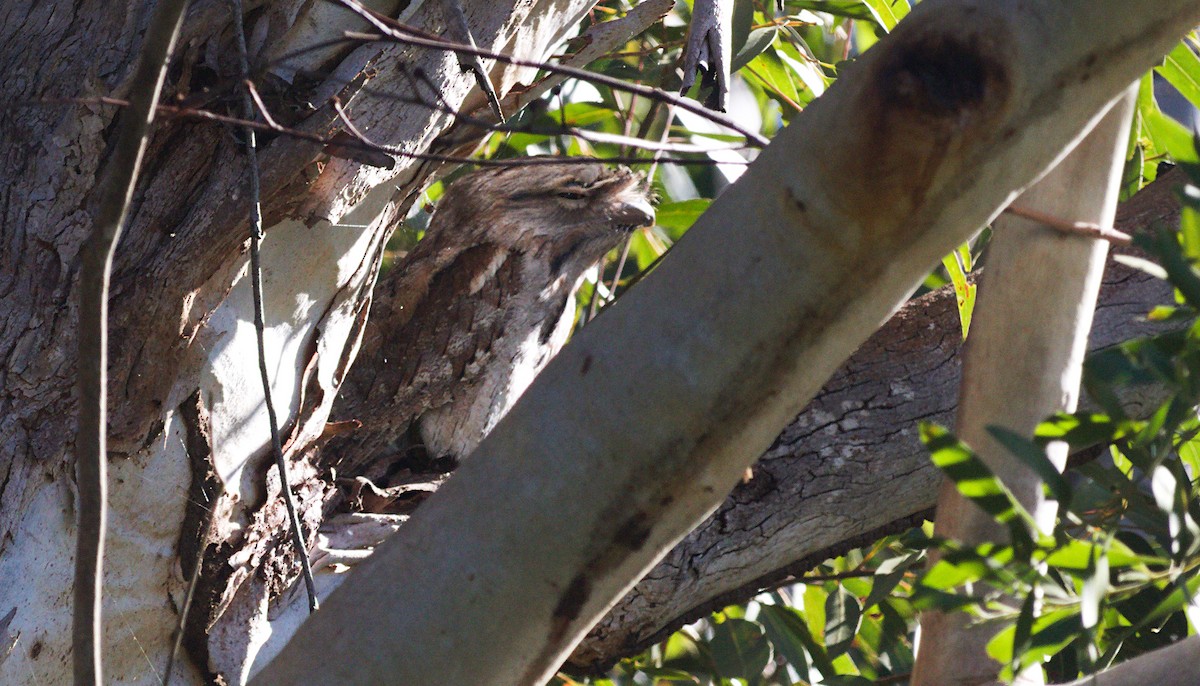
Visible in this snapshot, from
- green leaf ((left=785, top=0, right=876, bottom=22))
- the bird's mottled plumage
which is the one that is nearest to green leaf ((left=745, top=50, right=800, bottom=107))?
green leaf ((left=785, top=0, right=876, bottom=22))

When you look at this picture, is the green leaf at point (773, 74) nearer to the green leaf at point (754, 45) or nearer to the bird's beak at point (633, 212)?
the green leaf at point (754, 45)

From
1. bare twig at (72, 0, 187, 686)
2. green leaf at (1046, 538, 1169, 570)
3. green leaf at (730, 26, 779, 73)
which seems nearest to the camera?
bare twig at (72, 0, 187, 686)

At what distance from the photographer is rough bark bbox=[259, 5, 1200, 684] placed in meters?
0.66

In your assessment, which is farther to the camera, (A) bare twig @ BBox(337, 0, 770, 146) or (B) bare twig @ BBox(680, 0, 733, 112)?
(B) bare twig @ BBox(680, 0, 733, 112)

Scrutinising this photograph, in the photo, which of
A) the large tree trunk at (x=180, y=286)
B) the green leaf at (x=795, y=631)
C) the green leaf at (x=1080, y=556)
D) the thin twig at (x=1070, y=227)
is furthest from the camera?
the green leaf at (x=795, y=631)

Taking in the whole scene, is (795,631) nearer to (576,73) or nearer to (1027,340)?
(1027,340)

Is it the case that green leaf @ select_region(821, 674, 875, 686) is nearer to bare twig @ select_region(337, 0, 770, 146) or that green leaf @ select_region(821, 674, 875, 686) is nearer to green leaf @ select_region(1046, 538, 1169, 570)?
green leaf @ select_region(1046, 538, 1169, 570)

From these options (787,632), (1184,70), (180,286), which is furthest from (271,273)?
(1184,70)

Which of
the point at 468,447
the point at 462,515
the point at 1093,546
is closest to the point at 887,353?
the point at 468,447

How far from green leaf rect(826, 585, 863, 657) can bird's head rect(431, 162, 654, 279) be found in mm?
958

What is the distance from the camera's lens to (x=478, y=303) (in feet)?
7.08

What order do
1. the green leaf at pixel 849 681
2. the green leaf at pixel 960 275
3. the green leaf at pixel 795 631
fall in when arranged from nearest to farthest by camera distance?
the green leaf at pixel 960 275 < the green leaf at pixel 849 681 < the green leaf at pixel 795 631

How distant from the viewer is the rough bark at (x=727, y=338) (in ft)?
2.18

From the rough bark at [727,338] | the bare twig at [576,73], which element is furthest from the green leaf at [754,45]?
the rough bark at [727,338]
